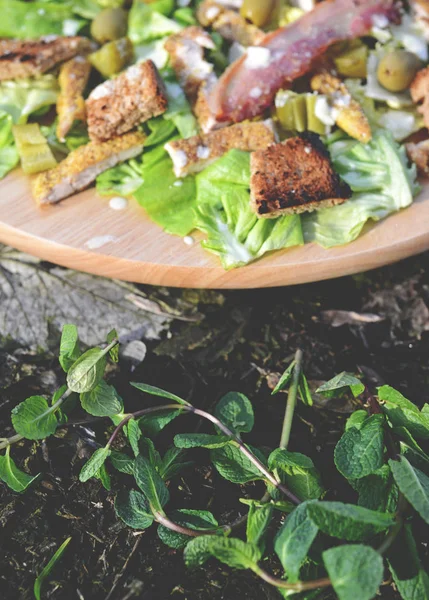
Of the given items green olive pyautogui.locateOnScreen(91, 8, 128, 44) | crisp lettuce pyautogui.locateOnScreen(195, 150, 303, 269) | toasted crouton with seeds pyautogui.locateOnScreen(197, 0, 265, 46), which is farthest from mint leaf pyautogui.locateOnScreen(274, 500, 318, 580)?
green olive pyautogui.locateOnScreen(91, 8, 128, 44)

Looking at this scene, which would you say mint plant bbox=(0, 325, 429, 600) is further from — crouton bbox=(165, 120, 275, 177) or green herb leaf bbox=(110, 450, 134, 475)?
crouton bbox=(165, 120, 275, 177)

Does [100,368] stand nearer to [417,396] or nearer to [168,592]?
[168,592]

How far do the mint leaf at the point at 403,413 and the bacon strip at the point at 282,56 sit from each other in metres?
1.43

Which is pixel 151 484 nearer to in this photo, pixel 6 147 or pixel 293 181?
pixel 293 181

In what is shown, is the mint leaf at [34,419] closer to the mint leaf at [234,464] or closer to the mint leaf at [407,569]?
the mint leaf at [234,464]

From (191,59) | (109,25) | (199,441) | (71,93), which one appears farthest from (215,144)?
A: (199,441)

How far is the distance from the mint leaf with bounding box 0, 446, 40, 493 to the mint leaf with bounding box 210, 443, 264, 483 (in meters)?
0.65

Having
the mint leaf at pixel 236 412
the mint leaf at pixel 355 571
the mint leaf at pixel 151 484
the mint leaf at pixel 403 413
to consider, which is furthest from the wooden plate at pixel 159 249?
the mint leaf at pixel 355 571

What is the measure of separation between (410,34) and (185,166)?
1.35 metres

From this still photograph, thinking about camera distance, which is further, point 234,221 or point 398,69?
point 398,69

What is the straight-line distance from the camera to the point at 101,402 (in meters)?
2.46

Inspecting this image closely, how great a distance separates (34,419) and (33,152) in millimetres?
1278

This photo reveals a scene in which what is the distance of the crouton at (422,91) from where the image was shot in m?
3.14

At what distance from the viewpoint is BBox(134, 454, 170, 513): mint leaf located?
87.3 inches
